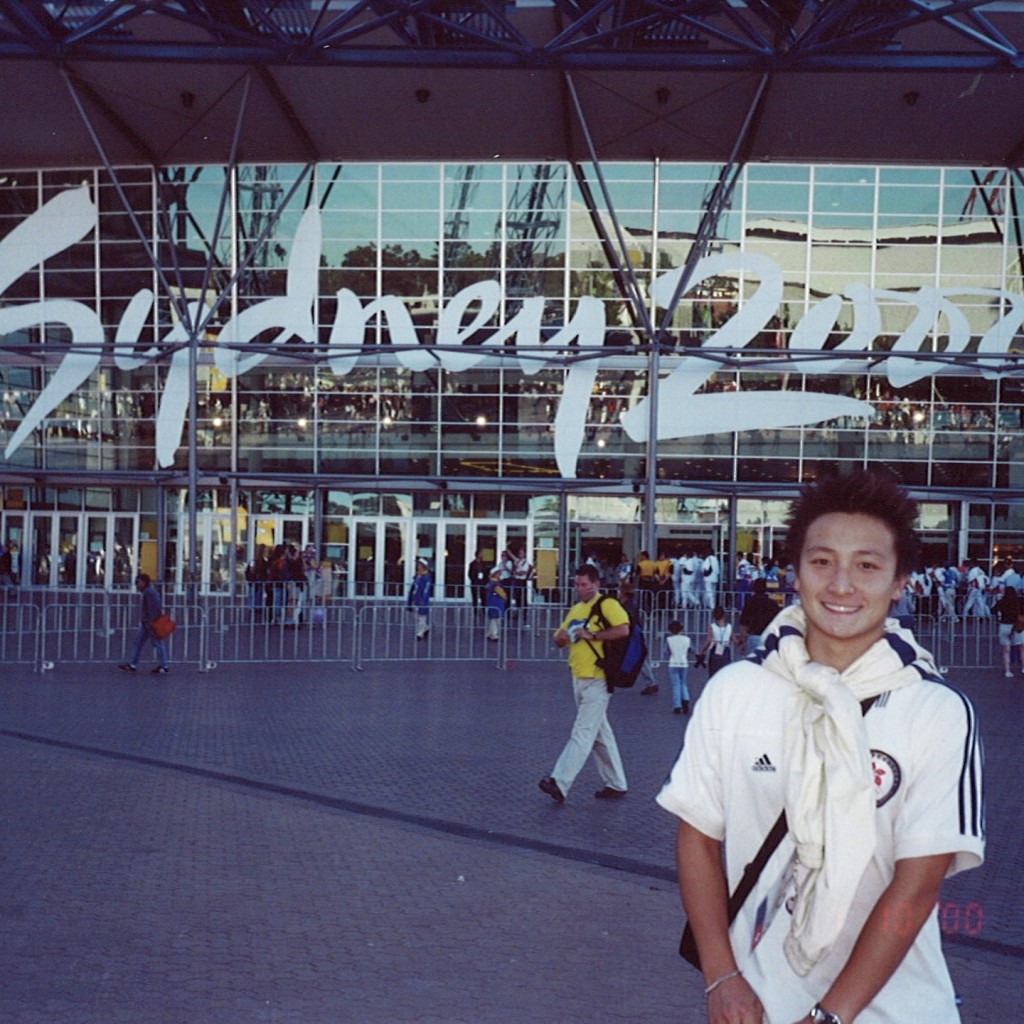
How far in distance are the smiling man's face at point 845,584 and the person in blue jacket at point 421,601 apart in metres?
21.4

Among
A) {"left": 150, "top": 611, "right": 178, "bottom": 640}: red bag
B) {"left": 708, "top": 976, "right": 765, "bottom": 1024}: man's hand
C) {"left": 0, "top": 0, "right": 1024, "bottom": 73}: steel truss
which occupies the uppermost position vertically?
{"left": 0, "top": 0, "right": 1024, "bottom": 73}: steel truss

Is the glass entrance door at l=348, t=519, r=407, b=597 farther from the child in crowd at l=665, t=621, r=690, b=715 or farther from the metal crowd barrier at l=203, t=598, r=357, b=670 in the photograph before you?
the child in crowd at l=665, t=621, r=690, b=715

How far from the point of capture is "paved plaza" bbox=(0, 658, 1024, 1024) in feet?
18.7

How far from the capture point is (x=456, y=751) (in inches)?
489

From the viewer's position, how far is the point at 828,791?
7.65 feet

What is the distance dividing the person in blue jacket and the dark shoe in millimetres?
13851

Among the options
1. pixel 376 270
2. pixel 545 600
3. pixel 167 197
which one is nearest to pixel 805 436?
pixel 545 600

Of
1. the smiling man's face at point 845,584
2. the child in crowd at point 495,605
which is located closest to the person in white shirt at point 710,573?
the child in crowd at point 495,605

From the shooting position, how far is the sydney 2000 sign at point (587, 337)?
117 feet

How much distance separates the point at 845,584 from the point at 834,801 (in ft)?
1.45

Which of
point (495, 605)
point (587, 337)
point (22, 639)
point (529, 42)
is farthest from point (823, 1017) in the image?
point (587, 337)

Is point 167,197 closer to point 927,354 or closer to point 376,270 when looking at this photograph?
point 376,270

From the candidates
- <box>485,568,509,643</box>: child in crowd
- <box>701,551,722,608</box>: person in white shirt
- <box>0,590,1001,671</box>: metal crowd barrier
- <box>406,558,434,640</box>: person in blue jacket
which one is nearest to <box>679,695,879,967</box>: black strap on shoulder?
A: <box>0,590,1001,671</box>: metal crowd barrier

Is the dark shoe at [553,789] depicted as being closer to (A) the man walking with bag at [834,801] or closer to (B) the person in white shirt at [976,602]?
(A) the man walking with bag at [834,801]
